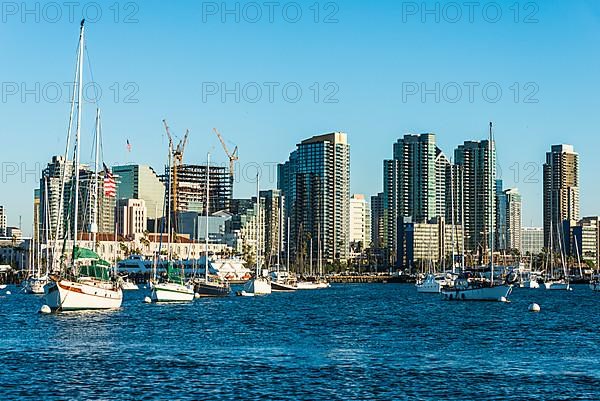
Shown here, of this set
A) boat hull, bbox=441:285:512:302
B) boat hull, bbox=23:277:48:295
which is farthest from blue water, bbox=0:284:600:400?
boat hull, bbox=23:277:48:295

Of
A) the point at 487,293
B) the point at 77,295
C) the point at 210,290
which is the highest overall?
the point at 77,295

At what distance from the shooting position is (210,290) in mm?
146250

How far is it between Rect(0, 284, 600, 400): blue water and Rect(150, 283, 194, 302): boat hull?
72.4ft

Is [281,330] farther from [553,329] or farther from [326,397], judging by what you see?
[326,397]

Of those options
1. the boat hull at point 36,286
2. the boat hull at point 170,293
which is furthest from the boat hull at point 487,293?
the boat hull at point 36,286

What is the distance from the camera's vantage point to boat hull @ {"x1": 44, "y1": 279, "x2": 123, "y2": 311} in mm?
92875

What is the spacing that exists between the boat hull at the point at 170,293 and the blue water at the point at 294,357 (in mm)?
22066

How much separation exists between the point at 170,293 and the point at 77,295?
3290cm

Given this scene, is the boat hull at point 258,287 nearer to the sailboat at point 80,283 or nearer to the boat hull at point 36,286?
the boat hull at point 36,286

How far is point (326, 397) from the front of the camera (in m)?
46.9

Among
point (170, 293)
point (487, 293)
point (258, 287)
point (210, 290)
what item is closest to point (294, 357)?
point (170, 293)

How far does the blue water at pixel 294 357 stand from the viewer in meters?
48.7

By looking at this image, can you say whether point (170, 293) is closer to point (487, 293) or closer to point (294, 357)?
point (487, 293)

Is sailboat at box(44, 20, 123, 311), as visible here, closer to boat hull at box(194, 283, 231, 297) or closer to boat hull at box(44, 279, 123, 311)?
boat hull at box(44, 279, 123, 311)
